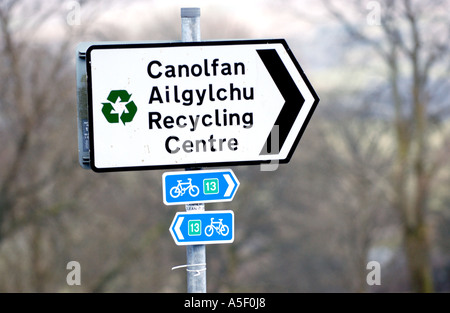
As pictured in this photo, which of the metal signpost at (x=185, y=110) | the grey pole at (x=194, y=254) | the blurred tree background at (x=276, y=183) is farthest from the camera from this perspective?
the blurred tree background at (x=276, y=183)

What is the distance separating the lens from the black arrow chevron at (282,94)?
3.14 meters

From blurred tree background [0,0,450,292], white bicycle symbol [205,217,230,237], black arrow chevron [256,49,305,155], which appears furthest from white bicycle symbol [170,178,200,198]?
blurred tree background [0,0,450,292]

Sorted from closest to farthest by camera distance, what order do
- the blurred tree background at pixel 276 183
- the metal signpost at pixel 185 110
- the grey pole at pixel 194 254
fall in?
the grey pole at pixel 194 254 < the metal signpost at pixel 185 110 < the blurred tree background at pixel 276 183

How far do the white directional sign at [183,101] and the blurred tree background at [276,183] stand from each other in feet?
20.8

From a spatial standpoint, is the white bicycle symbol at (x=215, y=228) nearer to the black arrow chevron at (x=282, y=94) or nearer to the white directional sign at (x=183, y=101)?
the white directional sign at (x=183, y=101)

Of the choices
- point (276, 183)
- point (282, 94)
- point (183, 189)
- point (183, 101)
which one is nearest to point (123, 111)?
point (183, 101)

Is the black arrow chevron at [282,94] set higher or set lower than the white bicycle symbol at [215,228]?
higher

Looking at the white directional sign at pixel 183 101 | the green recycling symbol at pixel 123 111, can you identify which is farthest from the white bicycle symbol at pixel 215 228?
the green recycling symbol at pixel 123 111

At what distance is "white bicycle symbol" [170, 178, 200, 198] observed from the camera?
3008 millimetres

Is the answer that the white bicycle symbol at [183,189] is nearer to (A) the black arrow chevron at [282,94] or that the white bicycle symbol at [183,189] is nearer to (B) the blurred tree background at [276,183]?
(A) the black arrow chevron at [282,94]

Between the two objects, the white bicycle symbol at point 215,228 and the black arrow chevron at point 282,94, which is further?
the black arrow chevron at point 282,94
